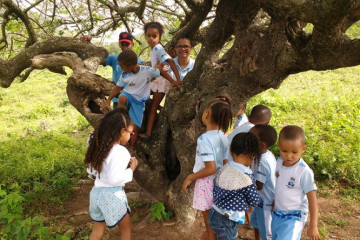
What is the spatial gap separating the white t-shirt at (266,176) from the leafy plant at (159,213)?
1.40 meters

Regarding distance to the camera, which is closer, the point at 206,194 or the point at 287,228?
the point at 287,228

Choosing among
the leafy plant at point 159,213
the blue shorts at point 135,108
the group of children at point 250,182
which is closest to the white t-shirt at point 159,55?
the blue shorts at point 135,108

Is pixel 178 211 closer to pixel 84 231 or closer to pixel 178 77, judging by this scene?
pixel 84 231

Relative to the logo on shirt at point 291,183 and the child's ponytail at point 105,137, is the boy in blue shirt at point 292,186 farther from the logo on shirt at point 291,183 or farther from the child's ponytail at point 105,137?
the child's ponytail at point 105,137

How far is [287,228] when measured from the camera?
2.58 meters

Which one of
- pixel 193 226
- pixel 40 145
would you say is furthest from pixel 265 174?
pixel 40 145

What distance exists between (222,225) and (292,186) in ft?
2.22

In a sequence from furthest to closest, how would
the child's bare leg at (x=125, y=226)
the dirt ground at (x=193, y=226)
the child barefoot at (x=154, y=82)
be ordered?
the child barefoot at (x=154, y=82)
the dirt ground at (x=193, y=226)
the child's bare leg at (x=125, y=226)

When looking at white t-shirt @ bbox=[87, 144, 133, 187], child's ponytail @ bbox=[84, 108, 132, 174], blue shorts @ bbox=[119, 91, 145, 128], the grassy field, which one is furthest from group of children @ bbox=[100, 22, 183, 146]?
the grassy field

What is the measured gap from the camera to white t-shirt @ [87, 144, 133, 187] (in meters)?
2.73

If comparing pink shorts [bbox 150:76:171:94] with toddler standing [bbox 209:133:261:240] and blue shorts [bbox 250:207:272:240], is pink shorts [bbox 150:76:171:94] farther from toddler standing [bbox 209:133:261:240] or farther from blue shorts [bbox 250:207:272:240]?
blue shorts [bbox 250:207:272:240]

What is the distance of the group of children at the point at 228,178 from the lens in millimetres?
2551

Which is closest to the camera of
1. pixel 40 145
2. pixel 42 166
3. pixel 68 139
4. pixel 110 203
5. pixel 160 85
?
pixel 110 203

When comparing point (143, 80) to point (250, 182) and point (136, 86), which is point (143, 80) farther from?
point (250, 182)
